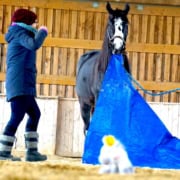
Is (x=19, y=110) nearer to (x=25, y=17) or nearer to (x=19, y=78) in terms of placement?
(x=19, y=78)

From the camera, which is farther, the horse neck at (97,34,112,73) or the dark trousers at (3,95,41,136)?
the horse neck at (97,34,112,73)

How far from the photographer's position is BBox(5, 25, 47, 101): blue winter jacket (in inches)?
341

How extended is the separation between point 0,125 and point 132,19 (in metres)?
3.56

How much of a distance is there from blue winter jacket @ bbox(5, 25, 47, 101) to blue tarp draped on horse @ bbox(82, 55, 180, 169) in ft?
3.90

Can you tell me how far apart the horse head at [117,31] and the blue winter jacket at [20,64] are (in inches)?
55.8

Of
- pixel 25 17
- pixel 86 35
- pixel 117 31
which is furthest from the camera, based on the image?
pixel 86 35

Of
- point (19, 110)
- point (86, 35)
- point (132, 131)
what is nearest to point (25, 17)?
point (19, 110)

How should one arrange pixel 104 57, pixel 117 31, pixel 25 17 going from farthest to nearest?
pixel 104 57
pixel 117 31
pixel 25 17

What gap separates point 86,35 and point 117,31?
5.12 metres

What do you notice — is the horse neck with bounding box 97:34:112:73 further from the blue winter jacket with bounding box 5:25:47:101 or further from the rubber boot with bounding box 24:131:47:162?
the rubber boot with bounding box 24:131:47:162

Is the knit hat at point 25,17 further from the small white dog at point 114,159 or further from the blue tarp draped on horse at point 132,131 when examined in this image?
the small white dog at point 114,159

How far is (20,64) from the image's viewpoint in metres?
8.73

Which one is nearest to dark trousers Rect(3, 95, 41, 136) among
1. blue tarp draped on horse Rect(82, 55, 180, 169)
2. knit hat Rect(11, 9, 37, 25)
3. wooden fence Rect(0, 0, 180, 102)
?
knit hat Rect(11, 9, 37, 25)

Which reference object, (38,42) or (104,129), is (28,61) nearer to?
(38,42)
